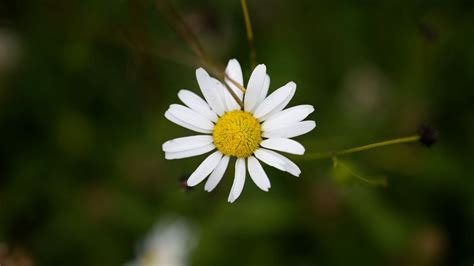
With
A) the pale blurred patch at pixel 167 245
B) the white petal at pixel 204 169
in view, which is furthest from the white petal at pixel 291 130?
the pale blurred patch at pixel 167 245

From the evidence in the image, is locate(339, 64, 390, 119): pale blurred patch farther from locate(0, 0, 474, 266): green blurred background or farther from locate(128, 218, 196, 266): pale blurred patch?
locate(128, 218, 196, 266): pale blurred patch

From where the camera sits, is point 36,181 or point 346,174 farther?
point 36,181

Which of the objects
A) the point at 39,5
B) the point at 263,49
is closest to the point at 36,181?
the point at 39,5

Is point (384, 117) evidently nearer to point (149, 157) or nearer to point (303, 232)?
point (303, 232)

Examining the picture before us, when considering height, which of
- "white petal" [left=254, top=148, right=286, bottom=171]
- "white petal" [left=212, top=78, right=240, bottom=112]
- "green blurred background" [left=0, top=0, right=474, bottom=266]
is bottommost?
"white petal" [left=254, top=148, right=286, bottom=171]

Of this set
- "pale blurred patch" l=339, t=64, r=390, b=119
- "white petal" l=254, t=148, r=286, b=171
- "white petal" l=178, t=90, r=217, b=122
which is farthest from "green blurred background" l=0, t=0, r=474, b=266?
"white petal" l=254, t=148, r=286, b=171

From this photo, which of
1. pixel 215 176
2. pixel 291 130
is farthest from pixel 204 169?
pixel 291 130

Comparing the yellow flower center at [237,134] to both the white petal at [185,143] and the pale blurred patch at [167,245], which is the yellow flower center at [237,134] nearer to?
the white petal at [185,143]
